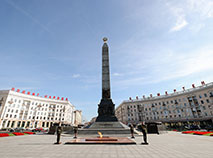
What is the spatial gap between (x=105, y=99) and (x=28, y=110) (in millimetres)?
47110

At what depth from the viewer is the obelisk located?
18.1 metres

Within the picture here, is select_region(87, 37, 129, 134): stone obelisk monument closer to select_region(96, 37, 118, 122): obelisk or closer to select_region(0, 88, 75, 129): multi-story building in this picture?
select_region(96, 37, 118, 122): obelisk

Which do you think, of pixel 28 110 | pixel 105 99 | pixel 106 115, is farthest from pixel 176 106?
pixel 28 110

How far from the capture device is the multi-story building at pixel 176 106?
1464 inches

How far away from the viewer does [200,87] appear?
3897 cm

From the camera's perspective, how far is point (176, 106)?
4428 centimetres

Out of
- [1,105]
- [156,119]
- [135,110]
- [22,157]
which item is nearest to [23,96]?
[1,105]

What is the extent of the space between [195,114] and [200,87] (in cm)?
970

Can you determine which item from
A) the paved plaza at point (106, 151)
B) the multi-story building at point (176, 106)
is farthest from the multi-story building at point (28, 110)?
the paved plaza at point (106, 151)

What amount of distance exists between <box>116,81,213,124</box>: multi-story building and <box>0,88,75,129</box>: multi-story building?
33634 millimetres

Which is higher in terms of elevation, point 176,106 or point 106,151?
point 176,106

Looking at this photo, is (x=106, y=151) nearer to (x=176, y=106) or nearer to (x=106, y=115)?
(x=106, y=115)

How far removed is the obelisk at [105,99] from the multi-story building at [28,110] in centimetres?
3584

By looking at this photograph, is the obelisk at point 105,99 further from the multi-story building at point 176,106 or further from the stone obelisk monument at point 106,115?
the multi-story building at point 176,106
